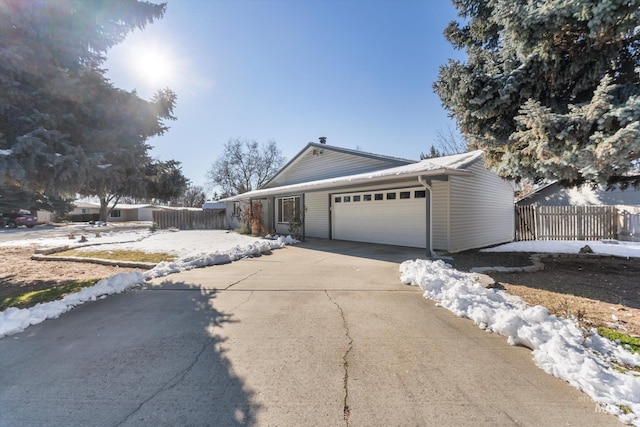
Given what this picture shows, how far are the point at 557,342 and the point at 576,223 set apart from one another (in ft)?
46.3

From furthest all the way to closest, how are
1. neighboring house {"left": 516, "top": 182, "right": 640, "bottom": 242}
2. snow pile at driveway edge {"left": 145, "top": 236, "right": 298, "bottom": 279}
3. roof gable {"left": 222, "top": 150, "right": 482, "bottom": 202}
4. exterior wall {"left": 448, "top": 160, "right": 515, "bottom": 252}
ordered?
neighboring house {"left": 516, "top": 182, "right": 640, "bottom": 242} → exterior wall {"left": 448, "top": 160, "right": 515, "bottom": 252} → roof gable {"left": 222, "top": 150, "right": 482, "bottom": 202} → snow pile at driveway edge {"left": 145, "top": 236, "right": 298, "bottom": 279}

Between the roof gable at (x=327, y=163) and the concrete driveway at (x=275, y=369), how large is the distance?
24.6ft

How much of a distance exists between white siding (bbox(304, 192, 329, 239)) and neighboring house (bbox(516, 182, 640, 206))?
1230 cm

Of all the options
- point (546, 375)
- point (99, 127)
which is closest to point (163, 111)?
point (99, 127)

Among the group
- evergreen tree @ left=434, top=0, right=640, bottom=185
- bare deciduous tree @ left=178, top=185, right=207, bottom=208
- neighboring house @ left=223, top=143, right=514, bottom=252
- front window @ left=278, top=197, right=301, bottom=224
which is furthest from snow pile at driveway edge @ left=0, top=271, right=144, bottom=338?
bare deciduous tree @ left=178, top=185, right=207, bottom=208

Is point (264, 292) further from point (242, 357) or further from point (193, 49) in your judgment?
point (193, 49)

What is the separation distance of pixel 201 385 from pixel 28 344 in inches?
99.0

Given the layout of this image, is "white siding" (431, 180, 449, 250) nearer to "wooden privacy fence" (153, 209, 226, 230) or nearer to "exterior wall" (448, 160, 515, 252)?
"exterior wall" (448, 160, 515, 252)

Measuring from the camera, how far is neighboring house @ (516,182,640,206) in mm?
15039

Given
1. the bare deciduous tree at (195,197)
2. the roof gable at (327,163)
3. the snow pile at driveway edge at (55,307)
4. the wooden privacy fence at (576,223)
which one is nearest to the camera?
the snow pile at driveway edge at (55,307)

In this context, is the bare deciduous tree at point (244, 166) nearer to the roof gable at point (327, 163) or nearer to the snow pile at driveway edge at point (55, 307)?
the roof gable at point (327, 163)

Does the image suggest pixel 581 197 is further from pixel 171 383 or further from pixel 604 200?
pixel 171 383

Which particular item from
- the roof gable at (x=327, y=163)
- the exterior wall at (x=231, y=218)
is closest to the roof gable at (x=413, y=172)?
the roof gable at (x=327, y=163)

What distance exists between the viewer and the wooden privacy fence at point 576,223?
13.0 metres
